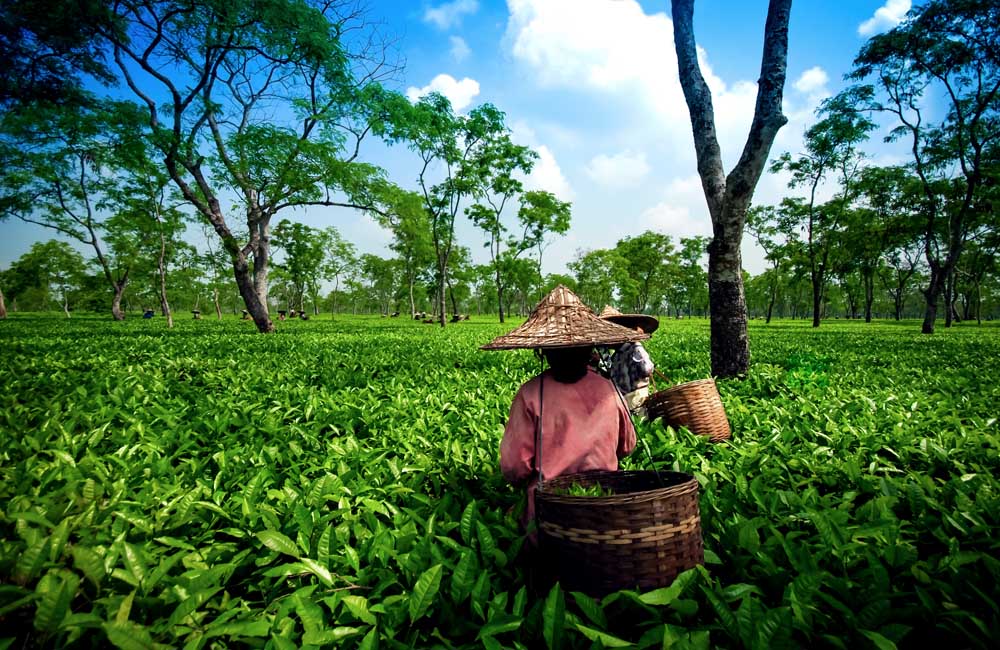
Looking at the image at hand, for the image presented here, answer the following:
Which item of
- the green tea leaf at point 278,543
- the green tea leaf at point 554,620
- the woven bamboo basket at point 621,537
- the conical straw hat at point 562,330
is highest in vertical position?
the conical straw hat at point 562,330

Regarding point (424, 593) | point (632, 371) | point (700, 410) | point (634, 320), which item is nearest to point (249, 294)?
point (634, 320)

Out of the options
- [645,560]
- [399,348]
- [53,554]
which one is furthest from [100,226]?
[645,560]

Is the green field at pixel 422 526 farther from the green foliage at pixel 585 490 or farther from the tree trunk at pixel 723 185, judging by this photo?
the tree trunk at pixel 723 185

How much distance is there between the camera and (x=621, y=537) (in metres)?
1.68

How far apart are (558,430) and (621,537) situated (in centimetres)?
74

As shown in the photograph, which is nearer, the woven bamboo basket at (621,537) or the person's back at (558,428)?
the woven bamboo basket at (621,537)

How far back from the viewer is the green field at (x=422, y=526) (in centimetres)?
156

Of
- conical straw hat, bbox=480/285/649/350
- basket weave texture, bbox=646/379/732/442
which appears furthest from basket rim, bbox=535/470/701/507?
basket weave texture, bbox=646/379/732/442

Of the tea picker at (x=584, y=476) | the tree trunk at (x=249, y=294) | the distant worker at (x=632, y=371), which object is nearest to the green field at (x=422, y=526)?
the tea picker at (x=584, y=476)

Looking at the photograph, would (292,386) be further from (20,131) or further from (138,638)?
(20,131)

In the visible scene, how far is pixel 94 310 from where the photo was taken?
5306 centimetres

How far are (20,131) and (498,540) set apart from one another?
17886 millimetres

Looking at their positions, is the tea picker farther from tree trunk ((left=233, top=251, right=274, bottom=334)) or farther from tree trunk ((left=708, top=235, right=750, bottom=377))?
tree trunk ((left=233, top=251, right=274, bottom=334))

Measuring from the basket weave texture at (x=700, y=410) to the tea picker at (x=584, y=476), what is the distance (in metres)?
1.59
